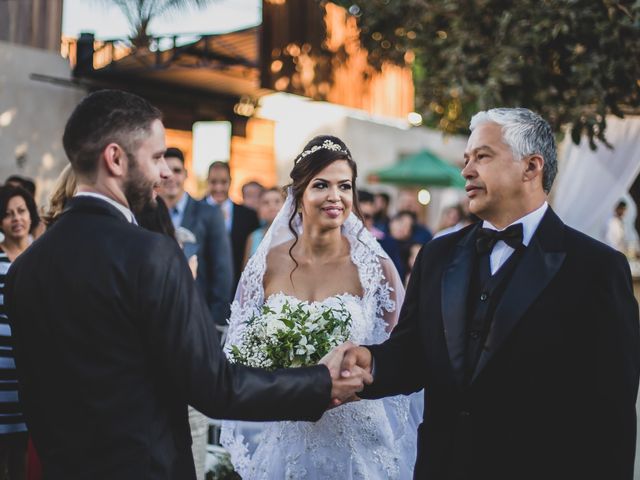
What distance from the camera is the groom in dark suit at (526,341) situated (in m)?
2.45

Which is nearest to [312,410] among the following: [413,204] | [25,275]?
[25,275]

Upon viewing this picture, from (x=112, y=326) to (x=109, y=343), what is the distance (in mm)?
48

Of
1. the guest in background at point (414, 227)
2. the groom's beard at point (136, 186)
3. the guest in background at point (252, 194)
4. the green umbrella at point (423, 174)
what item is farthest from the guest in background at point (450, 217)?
the groom's beard at point (136, 186)

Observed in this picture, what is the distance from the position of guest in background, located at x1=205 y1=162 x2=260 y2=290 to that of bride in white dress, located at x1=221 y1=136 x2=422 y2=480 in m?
3.95

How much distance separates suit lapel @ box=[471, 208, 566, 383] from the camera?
8.16 ft

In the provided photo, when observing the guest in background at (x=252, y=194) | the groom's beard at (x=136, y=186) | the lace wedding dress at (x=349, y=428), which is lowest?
the lace wedding dress at (x=349, y=428)

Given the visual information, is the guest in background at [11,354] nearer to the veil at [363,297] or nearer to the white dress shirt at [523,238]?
the veil at [363,297]

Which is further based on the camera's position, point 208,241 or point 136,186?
point 208,241

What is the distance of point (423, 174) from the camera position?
1338cm

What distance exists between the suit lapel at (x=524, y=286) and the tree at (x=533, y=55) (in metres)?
4.81

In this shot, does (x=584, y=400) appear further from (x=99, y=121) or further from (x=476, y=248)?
(x=99, y=121)

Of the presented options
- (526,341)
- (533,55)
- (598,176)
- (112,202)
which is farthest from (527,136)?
(598,176)

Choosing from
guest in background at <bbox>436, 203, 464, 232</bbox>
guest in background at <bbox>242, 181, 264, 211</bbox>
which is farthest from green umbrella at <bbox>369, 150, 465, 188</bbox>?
guest in background at <bbox>242, 181, 264, 211</bbox>

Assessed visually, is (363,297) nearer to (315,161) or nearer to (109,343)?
(315,161)
